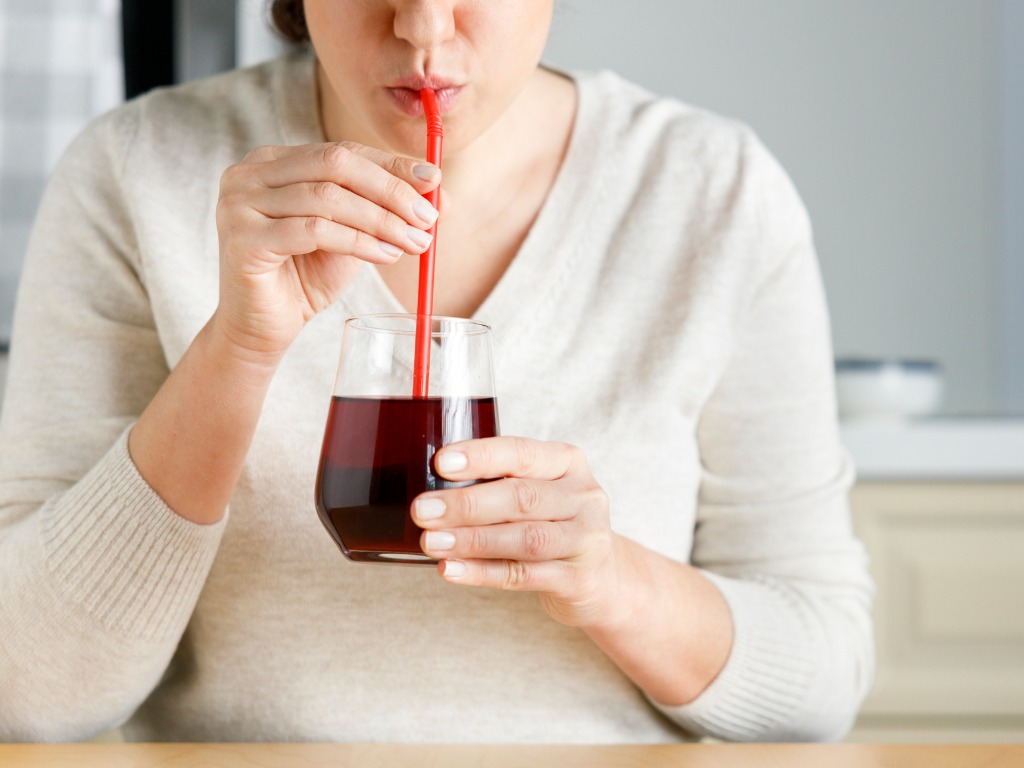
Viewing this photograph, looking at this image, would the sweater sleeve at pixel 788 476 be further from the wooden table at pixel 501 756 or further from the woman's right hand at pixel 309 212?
the woman's right hand at pixel 309 212

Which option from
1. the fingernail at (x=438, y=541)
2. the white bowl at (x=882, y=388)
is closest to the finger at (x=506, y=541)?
the fingernail at (x=438, y=541)

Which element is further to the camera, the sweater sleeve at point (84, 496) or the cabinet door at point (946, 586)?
the cabinet door at point (946, 586)

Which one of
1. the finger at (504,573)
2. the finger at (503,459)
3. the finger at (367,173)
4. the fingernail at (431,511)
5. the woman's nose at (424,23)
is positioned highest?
the woman's nose at (424,23)

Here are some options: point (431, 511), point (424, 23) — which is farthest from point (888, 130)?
point (431, 511)

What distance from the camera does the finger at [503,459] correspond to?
729 millimetres

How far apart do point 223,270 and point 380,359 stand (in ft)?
→ 0.48

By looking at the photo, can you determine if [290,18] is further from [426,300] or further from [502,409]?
[426,300]

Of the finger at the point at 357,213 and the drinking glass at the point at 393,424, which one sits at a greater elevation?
the finger at the point at 357,213

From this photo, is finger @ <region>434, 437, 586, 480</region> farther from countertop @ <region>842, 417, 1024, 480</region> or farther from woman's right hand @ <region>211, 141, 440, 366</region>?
countertop @ <region>842, 417, 1024, 480</region>

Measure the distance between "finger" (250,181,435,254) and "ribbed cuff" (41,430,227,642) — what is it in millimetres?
350

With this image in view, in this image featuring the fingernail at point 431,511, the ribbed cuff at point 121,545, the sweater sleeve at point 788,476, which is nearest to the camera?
the fingernail at point 431,511

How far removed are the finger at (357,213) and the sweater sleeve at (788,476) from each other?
0.59 meters

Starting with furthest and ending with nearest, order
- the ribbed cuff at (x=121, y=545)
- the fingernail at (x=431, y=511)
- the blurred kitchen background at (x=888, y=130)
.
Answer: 1. the blurred kitchen background at (x=888, y=130)
2. the ribbed cuff at (x=121, y=545)
3. the fingernail at (x=431, y=511)

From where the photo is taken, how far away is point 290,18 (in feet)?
4.32
